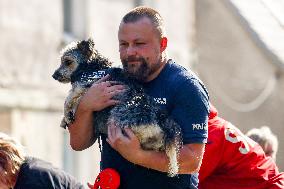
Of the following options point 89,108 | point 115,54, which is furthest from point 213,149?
point 115,54

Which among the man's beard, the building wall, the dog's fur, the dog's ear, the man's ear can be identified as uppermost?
the man's ear

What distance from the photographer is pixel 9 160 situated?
5.77m

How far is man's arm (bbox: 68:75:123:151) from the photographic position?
4.68 meters

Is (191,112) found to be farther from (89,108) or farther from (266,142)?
(266,142)

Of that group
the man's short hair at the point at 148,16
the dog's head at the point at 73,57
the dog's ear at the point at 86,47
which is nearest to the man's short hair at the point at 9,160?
the dog's head at the point at 73,57

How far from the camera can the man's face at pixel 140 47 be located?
4555mm

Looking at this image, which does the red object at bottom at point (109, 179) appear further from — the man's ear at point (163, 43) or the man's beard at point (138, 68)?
the man's ear at point (163, 43)

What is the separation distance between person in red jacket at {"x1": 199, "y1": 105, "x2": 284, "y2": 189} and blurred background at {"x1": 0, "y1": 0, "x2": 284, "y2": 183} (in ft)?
24.1

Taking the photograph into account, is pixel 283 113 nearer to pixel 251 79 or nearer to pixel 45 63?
pixel 251 79

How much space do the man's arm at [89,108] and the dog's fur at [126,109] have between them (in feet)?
0.11

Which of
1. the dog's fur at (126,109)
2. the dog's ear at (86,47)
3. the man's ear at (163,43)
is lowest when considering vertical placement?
the dog's fur at (126,109)

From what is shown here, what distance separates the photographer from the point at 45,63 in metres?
13.7

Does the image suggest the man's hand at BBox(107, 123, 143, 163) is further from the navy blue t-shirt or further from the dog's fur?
the navy blue t-shirt

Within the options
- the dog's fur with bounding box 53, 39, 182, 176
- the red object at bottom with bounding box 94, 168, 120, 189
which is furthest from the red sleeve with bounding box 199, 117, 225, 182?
the red object at bottom with bounding box 94, 168, 120, 189
